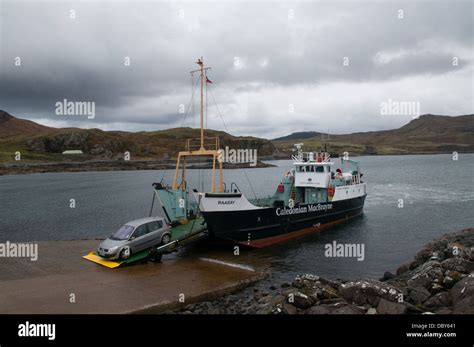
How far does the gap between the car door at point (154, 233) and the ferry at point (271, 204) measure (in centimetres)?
297

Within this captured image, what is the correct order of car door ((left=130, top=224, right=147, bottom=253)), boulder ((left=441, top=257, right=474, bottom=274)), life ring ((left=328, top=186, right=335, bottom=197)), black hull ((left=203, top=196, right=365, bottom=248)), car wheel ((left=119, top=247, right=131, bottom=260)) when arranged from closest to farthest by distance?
boulder ((left=441, top=257, right=474, bottom=274))
car wheel ((left=119, top=247, right=131, bottom=260))
car door ((left=130, top=224, right=147, bottom=253))
black hull ((left=203, top=196, right=365, bottom=248))
life ring ((left=328, top=186, right=335, bottom=197))

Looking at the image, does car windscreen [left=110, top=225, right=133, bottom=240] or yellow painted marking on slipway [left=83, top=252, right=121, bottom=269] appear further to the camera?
car windscreen [left=110, top=225, right=133, bottom=240]

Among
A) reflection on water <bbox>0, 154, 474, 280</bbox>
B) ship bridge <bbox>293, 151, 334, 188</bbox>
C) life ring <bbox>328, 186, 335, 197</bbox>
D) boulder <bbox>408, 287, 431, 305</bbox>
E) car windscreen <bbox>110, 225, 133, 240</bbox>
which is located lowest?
reflection on water <bbox>0, 154, 474, 280</bbox>

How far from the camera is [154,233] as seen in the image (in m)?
Result: 19.3

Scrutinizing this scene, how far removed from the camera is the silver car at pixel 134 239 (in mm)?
17734

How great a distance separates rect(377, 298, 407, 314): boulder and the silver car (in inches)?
447

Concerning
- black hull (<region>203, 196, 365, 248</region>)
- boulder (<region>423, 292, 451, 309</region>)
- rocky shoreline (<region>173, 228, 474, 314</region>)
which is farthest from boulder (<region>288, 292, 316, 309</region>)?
black hull (<region>203, 196, 365, 248</region>)

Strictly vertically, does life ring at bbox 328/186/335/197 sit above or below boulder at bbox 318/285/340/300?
above

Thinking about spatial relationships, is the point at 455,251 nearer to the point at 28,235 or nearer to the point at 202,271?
the point at 202,271

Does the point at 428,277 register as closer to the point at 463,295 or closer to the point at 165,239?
the point at 463,295

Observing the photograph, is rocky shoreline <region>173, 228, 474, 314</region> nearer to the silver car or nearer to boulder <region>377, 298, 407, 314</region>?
boulder <region>377, 298, 407, 314</region>

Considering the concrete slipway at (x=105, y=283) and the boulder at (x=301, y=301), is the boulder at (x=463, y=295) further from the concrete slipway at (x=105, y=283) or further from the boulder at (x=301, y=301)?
the concrete slipway at (x=105, y=283)

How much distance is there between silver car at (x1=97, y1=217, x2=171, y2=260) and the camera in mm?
17734

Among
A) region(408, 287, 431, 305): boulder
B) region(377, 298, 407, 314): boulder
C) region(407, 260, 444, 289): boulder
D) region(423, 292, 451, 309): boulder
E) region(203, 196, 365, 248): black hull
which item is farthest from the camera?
region(203, 196, 365, 248): black hull
